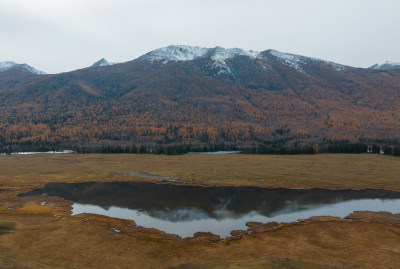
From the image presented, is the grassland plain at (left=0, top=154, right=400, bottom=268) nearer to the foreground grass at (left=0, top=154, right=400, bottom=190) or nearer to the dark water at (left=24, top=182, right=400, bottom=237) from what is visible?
the dark water at (left=24, top=182, right=400, bottom=237)

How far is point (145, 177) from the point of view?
4131 inches

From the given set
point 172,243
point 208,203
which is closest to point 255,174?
point 208,203

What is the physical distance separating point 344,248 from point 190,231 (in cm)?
2466

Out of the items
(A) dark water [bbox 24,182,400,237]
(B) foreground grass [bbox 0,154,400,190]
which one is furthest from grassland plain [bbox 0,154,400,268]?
(B) foreground grass [bbox 0,154,400,190]

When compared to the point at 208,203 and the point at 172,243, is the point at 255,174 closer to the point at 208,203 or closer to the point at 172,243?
the point at 208,203

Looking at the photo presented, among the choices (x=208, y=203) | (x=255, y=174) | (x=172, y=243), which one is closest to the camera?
(x=172, y=243)

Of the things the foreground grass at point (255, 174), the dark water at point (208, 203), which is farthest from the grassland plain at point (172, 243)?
the foreground grass at point (255, 174)

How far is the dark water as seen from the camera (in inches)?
2232

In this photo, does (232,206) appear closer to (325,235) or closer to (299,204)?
(299,204)

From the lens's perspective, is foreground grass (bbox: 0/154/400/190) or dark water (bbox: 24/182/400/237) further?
foreground grass (bbox: 0/154/400/190)

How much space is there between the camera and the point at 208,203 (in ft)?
230

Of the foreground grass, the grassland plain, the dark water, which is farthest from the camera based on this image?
the foreground grass

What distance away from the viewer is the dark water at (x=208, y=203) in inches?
2232

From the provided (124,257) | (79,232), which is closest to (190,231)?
(124,257)
